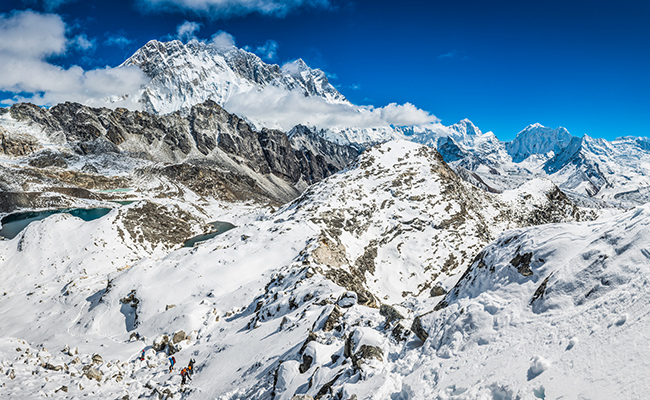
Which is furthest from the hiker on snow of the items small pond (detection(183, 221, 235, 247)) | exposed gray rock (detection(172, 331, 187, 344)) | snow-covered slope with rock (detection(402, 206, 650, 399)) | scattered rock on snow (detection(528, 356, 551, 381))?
small pond (detection(183, 221, 235, 247))

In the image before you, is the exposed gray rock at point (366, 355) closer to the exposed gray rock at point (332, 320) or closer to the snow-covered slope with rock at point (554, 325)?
the snow-covered slope with rock at point (554, 325)

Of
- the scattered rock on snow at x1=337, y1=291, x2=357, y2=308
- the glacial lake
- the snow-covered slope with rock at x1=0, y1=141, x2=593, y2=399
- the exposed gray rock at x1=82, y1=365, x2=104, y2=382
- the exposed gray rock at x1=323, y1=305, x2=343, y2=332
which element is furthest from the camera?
the glacial lake

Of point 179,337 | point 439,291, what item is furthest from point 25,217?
point 439,291

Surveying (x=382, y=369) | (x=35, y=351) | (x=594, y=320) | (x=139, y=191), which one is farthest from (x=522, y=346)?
(x=139, y=191)

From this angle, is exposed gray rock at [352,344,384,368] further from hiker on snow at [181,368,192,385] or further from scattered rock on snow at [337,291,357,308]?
hiker on snow at [181,368,192,385]

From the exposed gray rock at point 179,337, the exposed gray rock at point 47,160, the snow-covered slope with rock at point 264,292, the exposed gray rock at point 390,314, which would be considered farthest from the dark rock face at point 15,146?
the exposed gray rock at point 390,314

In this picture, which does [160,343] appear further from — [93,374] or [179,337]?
[93,374]
